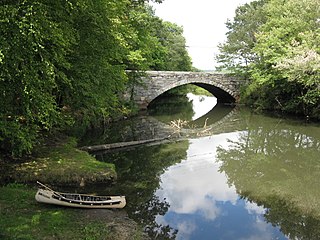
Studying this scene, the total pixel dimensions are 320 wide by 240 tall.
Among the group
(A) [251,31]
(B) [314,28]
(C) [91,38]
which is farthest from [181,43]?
(C) [91,38]

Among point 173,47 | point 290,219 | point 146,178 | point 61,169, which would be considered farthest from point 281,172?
point 173,47

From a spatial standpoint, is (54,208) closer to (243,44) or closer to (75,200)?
(75,200)

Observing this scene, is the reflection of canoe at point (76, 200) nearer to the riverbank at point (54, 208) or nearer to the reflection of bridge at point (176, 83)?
the riverbank at point (54, 208)

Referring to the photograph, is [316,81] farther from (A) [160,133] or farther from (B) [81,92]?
(B) [81,92]

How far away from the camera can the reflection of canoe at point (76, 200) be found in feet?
27.8

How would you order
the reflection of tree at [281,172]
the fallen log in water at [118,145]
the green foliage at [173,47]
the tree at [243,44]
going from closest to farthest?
the reflection of tree at [281,172]
the fallen log in water at [118,145]
the tree at [243,44]
the green foliage at [173,47]

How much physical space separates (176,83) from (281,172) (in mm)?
24880

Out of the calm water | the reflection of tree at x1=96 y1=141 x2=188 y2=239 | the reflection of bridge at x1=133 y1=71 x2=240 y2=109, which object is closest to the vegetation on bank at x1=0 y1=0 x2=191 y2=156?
the reflection of tree at x1=96 y1=141 x2=188 y2=239

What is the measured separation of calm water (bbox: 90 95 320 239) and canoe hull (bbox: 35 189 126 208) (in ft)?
2.93

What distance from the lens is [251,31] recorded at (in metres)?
42.5

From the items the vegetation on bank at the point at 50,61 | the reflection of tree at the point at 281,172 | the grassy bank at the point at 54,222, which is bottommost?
the grassy bank at the point at 54,222

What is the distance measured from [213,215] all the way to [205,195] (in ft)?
5.67

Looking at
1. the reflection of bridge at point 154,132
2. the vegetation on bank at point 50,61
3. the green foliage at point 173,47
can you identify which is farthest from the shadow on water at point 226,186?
the green foliage at point 173,47

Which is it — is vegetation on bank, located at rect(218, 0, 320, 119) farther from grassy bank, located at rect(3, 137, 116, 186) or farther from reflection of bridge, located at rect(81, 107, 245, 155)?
grassy bank, located at rect(3, 137, 116, 186)
